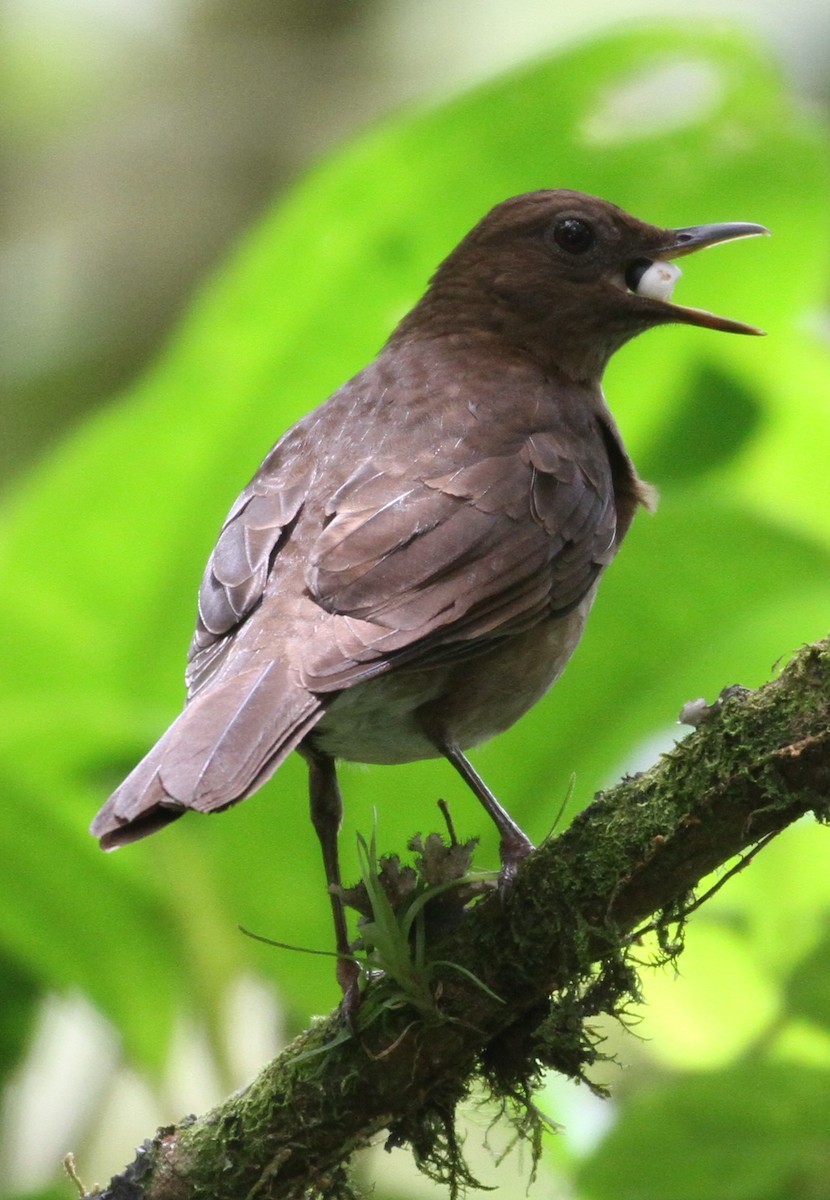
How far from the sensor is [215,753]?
2971 millimetres

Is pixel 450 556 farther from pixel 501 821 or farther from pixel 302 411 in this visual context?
pixel 302 411

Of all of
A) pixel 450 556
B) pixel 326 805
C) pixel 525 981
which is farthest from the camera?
pixel 326 805

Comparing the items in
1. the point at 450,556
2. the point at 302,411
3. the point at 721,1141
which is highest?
the point at 302,411

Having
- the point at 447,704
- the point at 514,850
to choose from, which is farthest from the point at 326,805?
the point at 514,850

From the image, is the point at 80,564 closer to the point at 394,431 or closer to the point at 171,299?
the point at 394,431

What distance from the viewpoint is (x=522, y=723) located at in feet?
14.9

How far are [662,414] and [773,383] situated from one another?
0.36 m

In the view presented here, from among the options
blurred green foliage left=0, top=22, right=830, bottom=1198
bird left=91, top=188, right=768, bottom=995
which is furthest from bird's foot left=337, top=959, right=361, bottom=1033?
blurred green foliage left=0, top=22, right=830, bottom=1198

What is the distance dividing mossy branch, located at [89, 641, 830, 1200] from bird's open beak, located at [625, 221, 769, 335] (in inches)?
62.2

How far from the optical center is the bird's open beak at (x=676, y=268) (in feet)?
14.4

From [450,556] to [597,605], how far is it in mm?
1104

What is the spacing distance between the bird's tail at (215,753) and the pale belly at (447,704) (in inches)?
19.9

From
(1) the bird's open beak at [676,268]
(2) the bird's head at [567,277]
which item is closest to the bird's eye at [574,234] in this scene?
(2) the bird's head at [567,277]

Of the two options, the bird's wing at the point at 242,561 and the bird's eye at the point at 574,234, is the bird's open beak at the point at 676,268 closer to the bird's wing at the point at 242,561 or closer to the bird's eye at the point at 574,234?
the bird's eye at the point at 574,234
